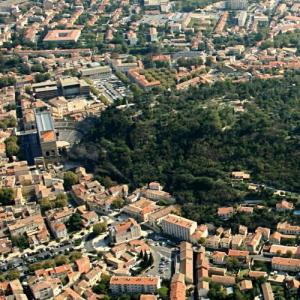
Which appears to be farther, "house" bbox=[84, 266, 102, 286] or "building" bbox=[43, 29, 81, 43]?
"building" bbox=[43, 29, 81, 43]

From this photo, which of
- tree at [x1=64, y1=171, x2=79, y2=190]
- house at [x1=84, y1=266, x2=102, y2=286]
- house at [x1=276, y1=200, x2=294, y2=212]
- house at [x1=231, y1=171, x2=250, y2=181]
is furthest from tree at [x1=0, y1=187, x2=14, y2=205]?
house at [x1=276, y1=200, x2=294, y2=212]

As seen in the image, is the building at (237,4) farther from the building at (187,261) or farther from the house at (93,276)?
the house at (93,276)

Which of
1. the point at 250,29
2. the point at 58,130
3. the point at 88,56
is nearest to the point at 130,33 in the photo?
the point at 88,56

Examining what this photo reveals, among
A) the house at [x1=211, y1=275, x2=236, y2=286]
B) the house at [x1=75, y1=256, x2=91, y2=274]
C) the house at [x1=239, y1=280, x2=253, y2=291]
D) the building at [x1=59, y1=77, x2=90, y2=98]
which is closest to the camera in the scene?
the house at [x1=239, y1=280, x2=253, y2=291]

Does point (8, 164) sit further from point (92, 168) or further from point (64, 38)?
point (64, 38)

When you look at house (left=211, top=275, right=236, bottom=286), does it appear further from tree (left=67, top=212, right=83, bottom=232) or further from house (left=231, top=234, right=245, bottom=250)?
tree (left=67, top=212, right=83, bottom=232)
